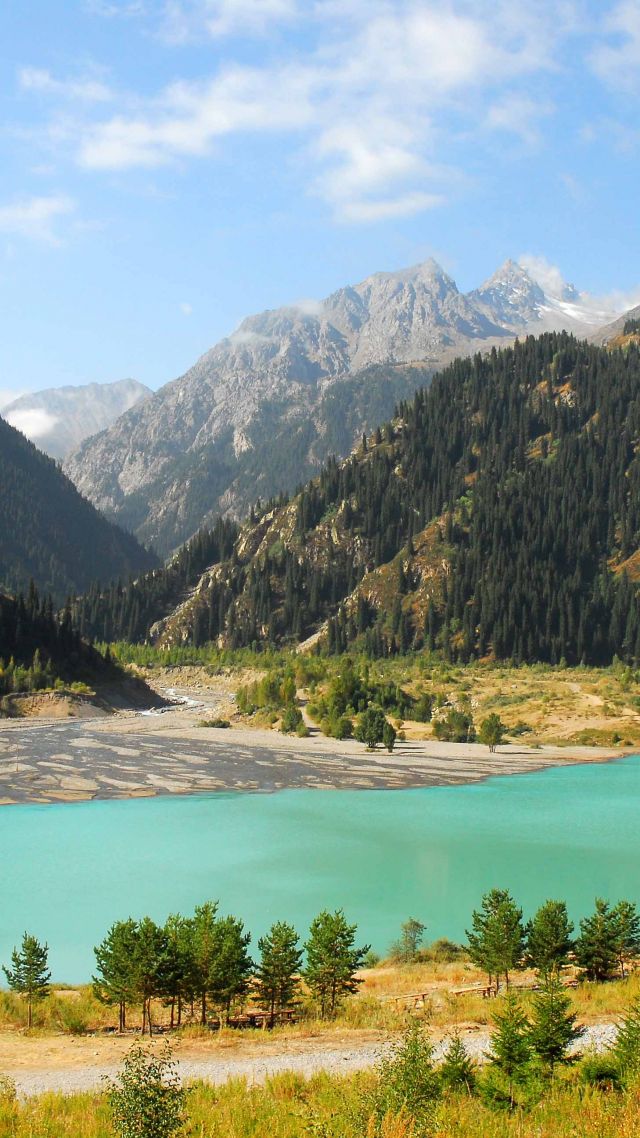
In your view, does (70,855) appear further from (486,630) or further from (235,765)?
(486,630)

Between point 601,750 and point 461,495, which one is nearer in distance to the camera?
point 601,750

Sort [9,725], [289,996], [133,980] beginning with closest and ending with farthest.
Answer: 1. [133,980]
2. [289,996]
3. [9,725]

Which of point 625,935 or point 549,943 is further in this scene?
point 625,935

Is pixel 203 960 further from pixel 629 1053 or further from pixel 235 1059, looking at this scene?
pixel 629 1053

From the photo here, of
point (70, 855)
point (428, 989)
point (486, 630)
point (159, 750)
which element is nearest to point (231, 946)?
point (428, 989)

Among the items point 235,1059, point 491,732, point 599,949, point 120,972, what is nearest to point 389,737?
point 491,732
